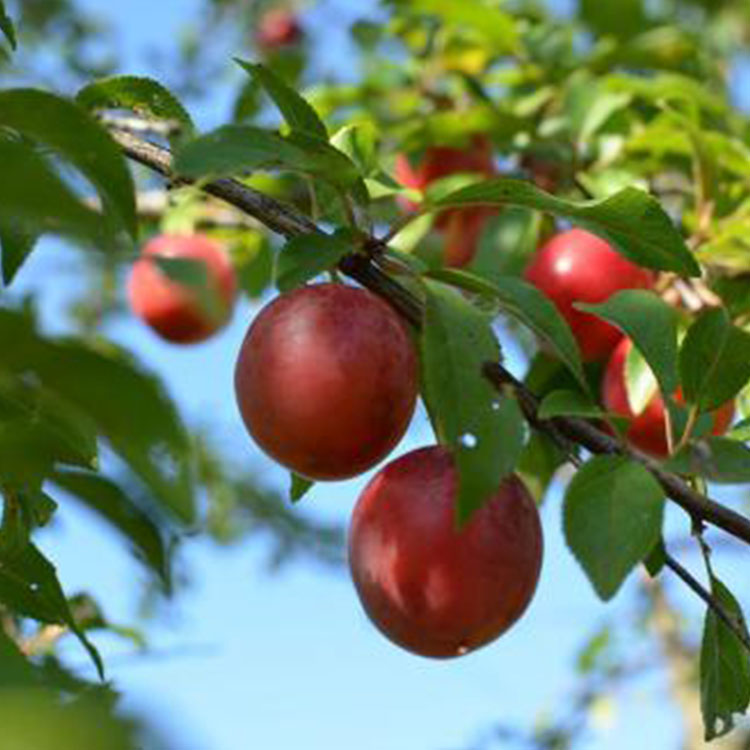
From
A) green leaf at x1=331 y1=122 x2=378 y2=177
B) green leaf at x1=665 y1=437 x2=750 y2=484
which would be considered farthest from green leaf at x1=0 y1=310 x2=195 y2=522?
green leaf at x1=331 y1=122 x2=378 y2=177

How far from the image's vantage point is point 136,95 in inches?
33.7

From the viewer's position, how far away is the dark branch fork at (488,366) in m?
0.76

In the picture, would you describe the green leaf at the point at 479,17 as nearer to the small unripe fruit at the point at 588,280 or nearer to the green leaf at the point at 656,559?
the small unripe fruit at the point at 588,280

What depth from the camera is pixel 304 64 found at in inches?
87.1

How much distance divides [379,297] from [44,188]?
0.38 metres

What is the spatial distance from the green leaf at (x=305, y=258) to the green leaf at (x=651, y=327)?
0.18 meters

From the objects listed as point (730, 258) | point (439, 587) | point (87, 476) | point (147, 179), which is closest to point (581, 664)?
point (147, 179)

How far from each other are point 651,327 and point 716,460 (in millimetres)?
97

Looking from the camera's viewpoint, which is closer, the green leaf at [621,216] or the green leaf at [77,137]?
the green leaf at [77,137]

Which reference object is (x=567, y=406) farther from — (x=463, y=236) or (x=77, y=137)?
(x=463, y=236)

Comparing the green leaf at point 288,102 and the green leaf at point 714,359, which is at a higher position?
the green leaf at point 288,102

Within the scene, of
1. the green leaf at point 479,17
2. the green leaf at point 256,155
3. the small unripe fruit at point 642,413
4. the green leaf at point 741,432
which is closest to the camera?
the green leaf at point 256,155

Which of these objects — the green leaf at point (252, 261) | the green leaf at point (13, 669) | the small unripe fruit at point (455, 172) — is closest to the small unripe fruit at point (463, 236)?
the small unripe fruit at point (455, 172)

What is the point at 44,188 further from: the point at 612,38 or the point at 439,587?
the point at 612,38
